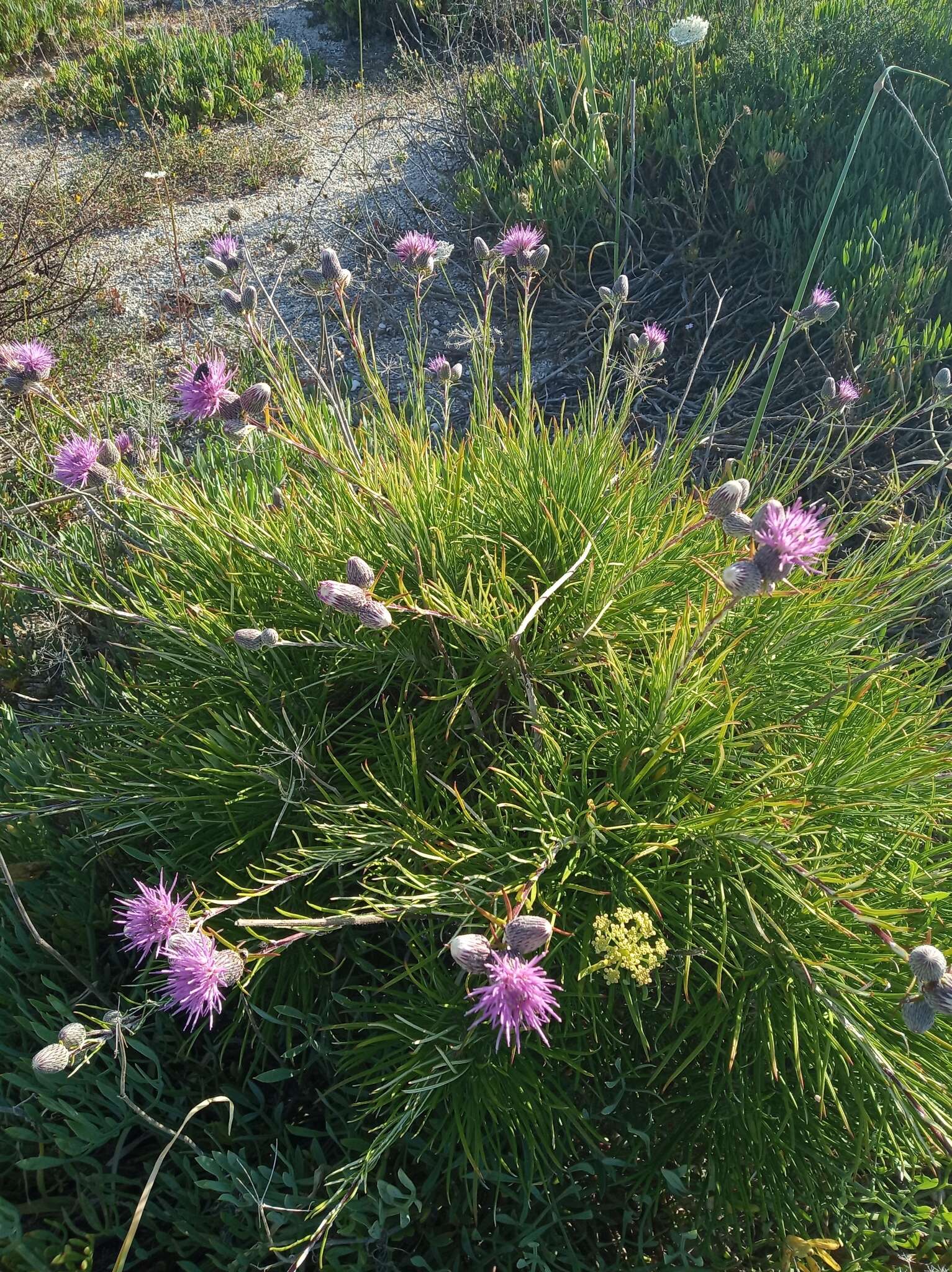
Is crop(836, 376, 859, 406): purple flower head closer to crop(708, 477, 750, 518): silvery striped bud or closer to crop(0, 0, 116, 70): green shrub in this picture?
crop(708, 477, 750, 518): silvery striped bud

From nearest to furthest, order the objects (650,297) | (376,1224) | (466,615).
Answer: (376,1224), (466,615), (650,297)

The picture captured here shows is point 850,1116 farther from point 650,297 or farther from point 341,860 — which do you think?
point 650,297

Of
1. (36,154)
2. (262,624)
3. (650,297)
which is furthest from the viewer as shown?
(36,154)

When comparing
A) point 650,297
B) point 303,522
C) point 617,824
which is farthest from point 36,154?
point 617,824

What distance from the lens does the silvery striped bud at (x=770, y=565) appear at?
117cm

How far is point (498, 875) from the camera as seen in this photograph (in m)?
1.48

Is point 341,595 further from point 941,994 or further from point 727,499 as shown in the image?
point 941,994

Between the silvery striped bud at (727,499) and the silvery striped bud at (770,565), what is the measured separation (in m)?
0.19

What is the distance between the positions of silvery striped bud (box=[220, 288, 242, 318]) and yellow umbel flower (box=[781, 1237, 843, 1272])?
1963 millimetres

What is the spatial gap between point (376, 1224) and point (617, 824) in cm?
70

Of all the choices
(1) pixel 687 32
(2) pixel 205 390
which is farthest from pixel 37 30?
(2) pixel 205 390

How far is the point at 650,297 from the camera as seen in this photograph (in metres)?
3.83

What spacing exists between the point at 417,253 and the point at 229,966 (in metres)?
1.58

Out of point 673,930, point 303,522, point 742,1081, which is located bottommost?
point 742,1081
